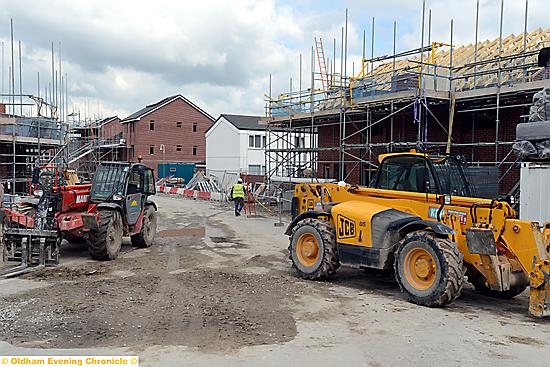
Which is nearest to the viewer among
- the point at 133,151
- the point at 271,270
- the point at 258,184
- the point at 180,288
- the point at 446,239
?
the point at 446,239

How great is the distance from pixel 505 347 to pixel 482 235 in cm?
187

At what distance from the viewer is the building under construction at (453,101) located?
15.4 metres

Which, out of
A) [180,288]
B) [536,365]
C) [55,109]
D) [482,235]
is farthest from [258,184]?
[536,365]

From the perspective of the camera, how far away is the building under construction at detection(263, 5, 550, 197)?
15.4 meters

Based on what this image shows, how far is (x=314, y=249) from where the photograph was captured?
34.1 feet

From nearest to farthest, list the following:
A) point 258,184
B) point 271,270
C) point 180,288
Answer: point 180,288 → point 271,270 → point 258,184

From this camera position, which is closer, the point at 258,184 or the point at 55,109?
the point at 55,109

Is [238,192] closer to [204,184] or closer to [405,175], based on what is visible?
[204,184]

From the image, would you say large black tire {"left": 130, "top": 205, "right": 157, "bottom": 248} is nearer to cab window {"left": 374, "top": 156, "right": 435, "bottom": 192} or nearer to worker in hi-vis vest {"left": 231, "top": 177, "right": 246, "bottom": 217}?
cab window {"left": 374, "top": 156, "right": 435, "bottom": 192}

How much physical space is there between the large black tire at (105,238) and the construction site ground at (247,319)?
0.34 m

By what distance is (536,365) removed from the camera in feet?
19.8

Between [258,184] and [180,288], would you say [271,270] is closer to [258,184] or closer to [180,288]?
[180,288]

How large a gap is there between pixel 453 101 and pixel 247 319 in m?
11.9

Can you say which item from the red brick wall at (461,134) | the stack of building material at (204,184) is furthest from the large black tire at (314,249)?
the stack of building material at (204,184)
